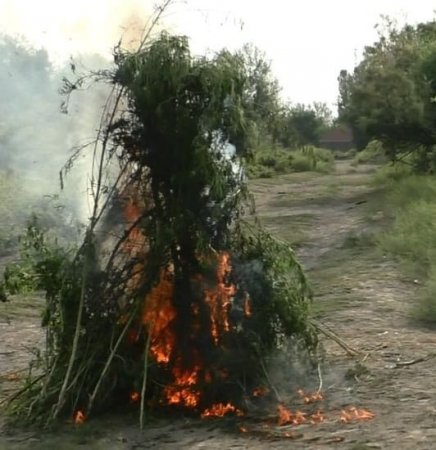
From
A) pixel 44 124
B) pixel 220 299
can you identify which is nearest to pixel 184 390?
pixel 220 299

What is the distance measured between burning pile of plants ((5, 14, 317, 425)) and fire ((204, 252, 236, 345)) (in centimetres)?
1

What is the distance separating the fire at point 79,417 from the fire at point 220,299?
112 centimetres

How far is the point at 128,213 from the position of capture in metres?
7.19

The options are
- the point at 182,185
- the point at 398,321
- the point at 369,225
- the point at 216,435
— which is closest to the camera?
the point at 216,435

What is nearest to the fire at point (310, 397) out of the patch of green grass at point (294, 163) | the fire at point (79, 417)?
the fire at point (79, 417)

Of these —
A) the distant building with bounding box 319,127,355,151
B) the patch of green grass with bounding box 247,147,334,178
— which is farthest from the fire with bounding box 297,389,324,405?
the distant building with bounding box 319,127,355,151

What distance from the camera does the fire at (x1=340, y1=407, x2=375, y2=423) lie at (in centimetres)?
630

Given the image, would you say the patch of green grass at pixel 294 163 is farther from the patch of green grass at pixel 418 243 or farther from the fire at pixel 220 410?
the fire at pixel 220 410

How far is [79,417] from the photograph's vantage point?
22.2 ft

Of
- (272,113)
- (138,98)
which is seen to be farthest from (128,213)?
(272,113)

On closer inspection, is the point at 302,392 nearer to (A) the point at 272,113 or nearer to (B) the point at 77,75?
(A) the point at 272,113

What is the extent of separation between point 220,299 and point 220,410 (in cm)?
81

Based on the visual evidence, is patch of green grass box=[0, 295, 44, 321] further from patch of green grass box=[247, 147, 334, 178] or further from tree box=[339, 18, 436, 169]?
patch of green grass box=[247, 147, 334, 178]

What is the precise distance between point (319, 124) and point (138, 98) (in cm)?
6000
